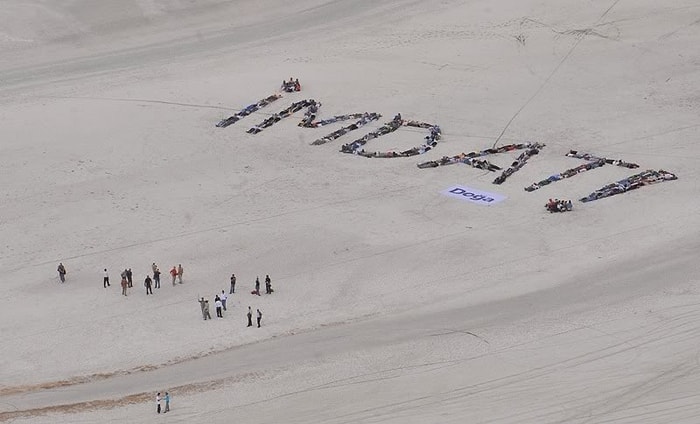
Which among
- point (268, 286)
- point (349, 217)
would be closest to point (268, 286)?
point (268, 286)

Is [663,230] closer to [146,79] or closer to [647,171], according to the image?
[647,171]

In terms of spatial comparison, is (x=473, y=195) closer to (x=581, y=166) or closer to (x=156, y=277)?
(x=581, y=166)

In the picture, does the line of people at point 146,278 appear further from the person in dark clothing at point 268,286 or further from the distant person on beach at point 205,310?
the person in dark clothing at point 268,286

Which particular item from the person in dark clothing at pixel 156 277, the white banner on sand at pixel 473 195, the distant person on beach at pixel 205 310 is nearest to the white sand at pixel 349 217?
the person in dark clothing at pixel 156 277

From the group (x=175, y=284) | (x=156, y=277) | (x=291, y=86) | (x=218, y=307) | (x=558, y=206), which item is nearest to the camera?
(x=218, y=307)

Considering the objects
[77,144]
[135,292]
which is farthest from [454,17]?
[135,292]

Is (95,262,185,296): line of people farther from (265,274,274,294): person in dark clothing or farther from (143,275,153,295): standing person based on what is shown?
(265,274,274,294): person in dark clothing
